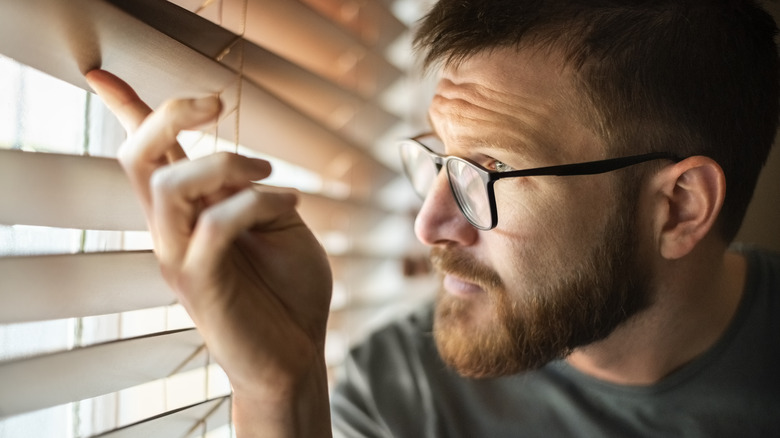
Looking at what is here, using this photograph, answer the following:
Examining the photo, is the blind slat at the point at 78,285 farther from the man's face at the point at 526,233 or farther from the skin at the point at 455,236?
the man's face at the point at 526,233

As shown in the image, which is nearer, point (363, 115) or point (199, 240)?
point (199, 240)

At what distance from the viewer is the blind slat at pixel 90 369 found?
0.60 m

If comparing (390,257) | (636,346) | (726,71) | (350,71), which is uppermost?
(350,71)

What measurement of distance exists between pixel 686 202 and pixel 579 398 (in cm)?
44

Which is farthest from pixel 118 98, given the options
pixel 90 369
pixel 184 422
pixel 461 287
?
pixel 461 287

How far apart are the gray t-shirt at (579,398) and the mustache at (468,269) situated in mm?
264

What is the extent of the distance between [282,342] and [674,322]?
832mm

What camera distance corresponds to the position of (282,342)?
0.84m

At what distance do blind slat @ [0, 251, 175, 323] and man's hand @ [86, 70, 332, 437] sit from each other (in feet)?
0.15

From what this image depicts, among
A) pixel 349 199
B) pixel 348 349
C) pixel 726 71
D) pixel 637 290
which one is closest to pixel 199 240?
pixel 349 199

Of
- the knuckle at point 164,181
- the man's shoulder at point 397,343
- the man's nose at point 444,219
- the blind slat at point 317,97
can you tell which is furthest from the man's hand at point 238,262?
the man's shoulder at point 397,343

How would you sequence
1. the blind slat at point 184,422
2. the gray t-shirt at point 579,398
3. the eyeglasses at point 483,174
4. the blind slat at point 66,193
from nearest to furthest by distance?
the blind slat at point 66,193 → the blind slat at point 184,422 → the eyeglasses at point 483,174 → the gray t-shirt at point 579,398

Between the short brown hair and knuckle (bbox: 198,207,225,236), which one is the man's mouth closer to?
the short brown hair

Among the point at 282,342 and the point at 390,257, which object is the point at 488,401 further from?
the point at 282,342
